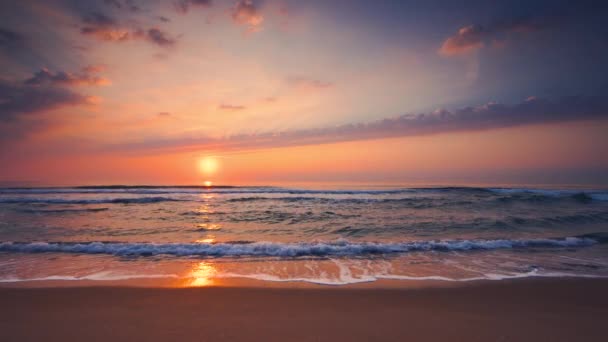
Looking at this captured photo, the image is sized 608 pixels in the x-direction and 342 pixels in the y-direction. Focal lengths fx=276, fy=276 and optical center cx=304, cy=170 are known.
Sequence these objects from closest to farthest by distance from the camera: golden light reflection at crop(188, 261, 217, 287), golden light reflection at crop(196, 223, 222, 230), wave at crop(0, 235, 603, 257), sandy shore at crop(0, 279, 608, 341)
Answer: sandy shore at crop(0, 279, 608, 341), golden light reflection at crop(188, 261, 217, 287), wave at crop(0, 235, 603, 257), golden light reflection at crop(196, 223, 222, 230)

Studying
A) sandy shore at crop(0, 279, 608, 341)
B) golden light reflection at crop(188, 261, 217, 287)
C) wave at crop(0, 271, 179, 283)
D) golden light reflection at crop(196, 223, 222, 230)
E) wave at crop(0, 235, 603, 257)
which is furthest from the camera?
golden light reflection at crop(196, 223, 222, 230)

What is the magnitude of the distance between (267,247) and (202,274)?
2.31 metres

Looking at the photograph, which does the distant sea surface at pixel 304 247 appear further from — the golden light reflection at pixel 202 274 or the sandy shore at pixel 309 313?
the sandy shore at pixel 309 313

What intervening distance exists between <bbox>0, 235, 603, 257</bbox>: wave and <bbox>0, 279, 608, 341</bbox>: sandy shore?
105 inches

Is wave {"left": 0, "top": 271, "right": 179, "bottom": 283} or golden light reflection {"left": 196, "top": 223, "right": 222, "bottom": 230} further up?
wave {"left": 0, "top": 271, "right": 179, "bottom": 283}

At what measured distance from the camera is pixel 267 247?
772 cm

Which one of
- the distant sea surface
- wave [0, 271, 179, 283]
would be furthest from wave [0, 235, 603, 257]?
wave [0, 271, 179, 283]

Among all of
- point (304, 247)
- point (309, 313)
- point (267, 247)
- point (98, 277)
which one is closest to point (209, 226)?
point (267, 247)

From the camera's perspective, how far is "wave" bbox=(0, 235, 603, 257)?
24.5 feet

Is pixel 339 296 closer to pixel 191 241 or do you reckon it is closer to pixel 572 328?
pixel 572 328

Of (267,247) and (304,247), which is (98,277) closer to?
(267,247)

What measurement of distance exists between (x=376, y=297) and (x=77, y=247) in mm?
8225

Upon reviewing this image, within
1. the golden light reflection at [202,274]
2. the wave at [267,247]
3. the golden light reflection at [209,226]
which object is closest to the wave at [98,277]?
the golden light reflection at [202,274]

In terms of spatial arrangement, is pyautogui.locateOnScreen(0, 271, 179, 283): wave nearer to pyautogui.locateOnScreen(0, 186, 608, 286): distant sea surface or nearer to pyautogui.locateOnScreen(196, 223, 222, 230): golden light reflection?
pyautogui.locateOnScreen(0, 186, 608, 286): distant sea surface
